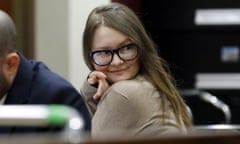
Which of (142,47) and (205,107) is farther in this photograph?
(205,107)

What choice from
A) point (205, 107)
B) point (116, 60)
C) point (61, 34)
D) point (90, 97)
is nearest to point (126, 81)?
point (116, 60)

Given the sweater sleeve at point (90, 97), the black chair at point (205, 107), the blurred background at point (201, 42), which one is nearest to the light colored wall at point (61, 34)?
the blurred background at point (201, 42)

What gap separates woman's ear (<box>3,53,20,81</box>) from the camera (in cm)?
163

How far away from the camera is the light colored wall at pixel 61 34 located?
124 inches

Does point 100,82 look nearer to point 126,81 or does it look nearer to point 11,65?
point 126,81

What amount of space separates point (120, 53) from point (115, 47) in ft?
0.07

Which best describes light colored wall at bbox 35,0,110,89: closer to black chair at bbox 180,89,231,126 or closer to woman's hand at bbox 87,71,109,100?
black chair at bbox 180,89,231,126

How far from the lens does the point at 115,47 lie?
1599 mm

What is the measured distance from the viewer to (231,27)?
3.71m

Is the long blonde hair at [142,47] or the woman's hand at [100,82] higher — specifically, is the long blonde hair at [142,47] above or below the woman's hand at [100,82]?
above

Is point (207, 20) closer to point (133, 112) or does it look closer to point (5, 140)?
point (133, 112)

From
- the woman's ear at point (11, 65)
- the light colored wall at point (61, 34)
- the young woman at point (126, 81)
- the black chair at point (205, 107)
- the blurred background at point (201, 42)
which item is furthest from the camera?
the blurred background at point (201, 42)

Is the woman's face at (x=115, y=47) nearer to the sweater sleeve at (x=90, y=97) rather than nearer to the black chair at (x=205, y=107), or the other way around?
the sweater sleeve at (x=90, y=97)

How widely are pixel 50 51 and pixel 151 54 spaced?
1.61 metres
